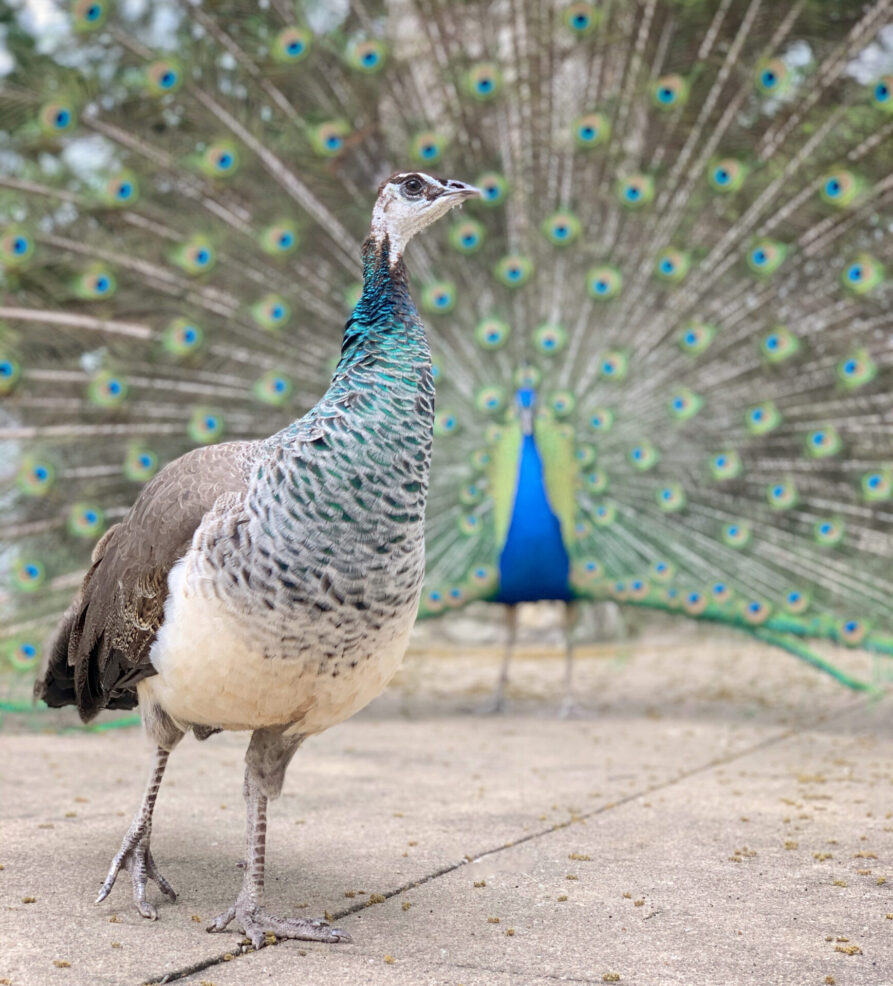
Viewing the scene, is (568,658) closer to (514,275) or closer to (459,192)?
(514,275)

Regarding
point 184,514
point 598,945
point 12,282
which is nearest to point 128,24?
point 12,282

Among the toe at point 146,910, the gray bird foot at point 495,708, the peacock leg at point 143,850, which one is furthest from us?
the gray bird foot at point 495,708

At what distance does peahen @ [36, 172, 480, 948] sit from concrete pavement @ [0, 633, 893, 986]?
8.8 inches

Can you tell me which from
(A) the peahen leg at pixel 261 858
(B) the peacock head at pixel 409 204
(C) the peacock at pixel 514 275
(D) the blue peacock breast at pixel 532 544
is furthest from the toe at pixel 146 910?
(D) the blue peacock breast at pixel 532 544

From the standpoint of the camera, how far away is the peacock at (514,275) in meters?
5.93

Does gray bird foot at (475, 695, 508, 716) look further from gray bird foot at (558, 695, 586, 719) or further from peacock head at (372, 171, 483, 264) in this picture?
peacock head at (372, 171, 483, 264)

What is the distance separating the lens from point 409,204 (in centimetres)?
286

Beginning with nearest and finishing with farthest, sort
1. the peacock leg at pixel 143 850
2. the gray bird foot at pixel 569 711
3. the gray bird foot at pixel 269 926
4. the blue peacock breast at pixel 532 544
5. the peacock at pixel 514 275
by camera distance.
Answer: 1. the gray bird foot at pixel 269 926
2. the peacock leg at pixel 143 850
3. the peacock at pixel 514 275
4. the blue peacock breast at pixel 532 544
5. the gray bird foot at pixel 569 711

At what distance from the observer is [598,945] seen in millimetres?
2738

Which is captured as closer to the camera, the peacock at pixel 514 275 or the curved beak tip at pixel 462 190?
the curved beak tip at pixel 462 190

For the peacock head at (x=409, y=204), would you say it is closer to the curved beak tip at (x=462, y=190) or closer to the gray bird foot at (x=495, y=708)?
the curved beak tip at (x=462, y=190)

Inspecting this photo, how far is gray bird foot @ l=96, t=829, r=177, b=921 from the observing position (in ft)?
9.49

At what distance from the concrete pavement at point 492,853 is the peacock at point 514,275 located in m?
0.86

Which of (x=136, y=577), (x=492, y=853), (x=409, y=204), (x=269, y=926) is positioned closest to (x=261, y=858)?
(x=269, y=926)
